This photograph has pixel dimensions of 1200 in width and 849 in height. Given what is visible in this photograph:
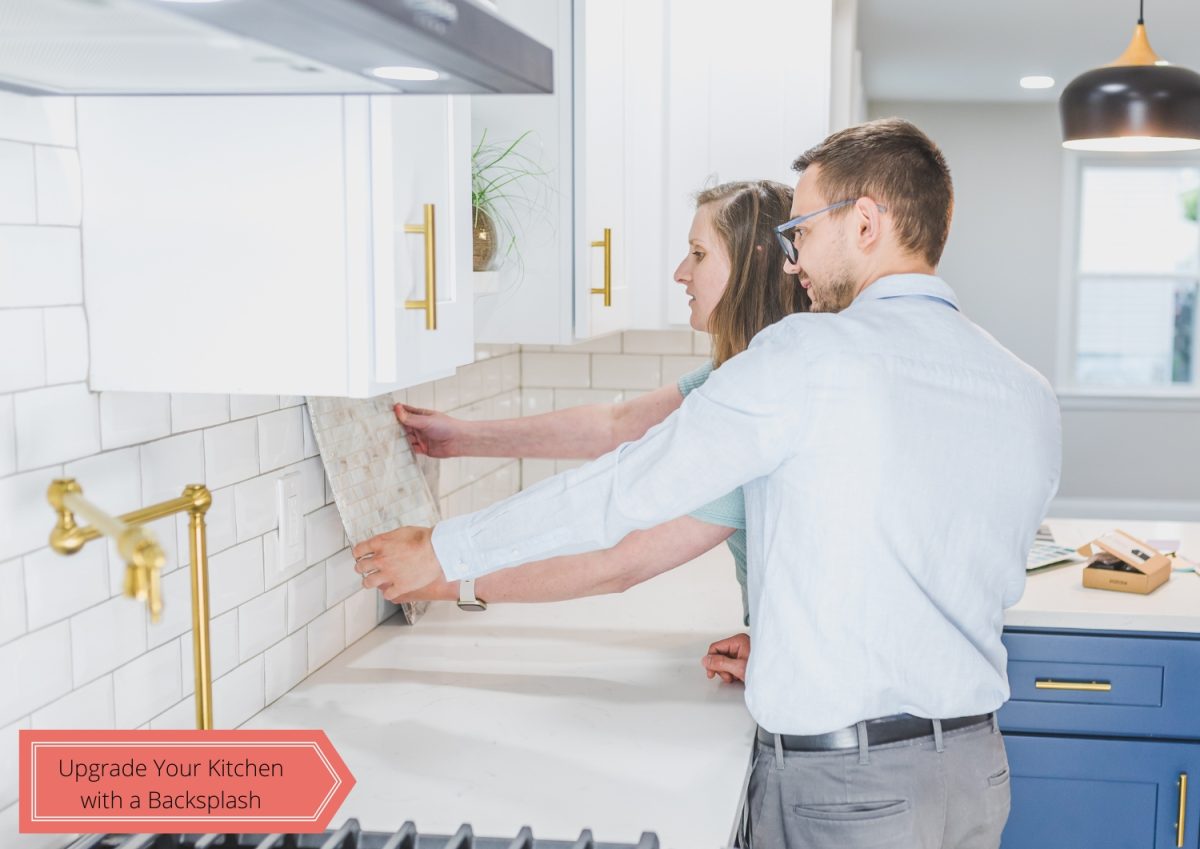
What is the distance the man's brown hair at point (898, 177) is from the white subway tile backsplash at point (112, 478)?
996 millimetres

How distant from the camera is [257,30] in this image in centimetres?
81

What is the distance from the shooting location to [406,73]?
3.36 feet

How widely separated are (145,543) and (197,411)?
725 millimetres

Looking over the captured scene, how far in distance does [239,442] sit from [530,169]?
775 mm

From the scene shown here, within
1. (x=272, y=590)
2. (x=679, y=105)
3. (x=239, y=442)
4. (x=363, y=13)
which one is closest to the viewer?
(x=363, y=13)

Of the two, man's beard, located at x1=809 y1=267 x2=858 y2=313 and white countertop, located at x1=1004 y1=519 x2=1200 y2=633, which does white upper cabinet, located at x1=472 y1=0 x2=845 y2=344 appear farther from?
white countertop, located at x1=1004 y1=519 x2=1200 y2=633

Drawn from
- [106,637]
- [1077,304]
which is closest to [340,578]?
[106,637]

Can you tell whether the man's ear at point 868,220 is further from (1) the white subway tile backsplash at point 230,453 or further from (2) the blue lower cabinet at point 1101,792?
(2) the blue lower cabinet at point 1101,792

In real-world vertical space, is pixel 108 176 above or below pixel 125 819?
above

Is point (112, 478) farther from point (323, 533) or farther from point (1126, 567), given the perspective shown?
point (1126, 567)

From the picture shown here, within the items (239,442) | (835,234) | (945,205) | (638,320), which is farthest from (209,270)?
(638,320)

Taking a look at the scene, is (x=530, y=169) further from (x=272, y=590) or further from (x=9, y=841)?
(x=9, y=841)

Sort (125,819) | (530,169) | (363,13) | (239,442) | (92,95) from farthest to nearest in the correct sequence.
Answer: (530,169)
(239,442)
(92,95)
(125,819)
(363,13)

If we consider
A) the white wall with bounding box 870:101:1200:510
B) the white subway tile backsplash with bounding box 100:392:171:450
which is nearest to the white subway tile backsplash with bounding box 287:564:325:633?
the white subway tile backsplash with bounding box 100:392:171:450
